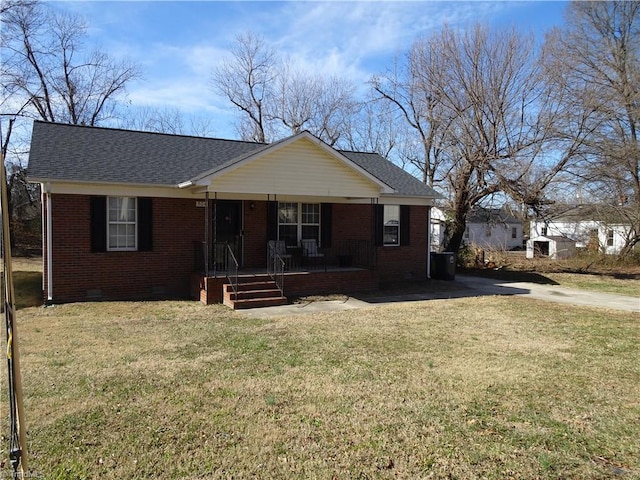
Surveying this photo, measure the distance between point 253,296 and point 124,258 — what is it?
367 centimetres

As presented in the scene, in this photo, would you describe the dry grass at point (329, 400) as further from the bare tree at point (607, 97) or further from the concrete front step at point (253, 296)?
the bare tree at point (607, 97)

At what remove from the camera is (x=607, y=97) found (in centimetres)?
1975

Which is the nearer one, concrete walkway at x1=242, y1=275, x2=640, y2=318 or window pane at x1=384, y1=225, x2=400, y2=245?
concrete walkway at x1=242, y1=275, x2=640, y2=318

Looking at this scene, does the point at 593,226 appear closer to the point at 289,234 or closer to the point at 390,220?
the point at 390,220

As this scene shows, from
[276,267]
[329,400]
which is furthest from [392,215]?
[329,400]

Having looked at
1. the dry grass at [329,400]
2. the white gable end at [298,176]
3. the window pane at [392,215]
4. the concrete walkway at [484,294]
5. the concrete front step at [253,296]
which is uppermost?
the white gable end at [298,176]

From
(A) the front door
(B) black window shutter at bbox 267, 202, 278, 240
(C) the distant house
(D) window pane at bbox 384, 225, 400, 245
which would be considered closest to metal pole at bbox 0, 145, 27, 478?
(A) the front door

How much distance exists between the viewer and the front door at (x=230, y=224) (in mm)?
13648

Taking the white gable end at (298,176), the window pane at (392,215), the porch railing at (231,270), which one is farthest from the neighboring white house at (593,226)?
the porch railing at (231,270)

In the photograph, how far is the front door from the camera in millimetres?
13648

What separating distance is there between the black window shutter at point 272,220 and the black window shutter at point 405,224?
4.71 m

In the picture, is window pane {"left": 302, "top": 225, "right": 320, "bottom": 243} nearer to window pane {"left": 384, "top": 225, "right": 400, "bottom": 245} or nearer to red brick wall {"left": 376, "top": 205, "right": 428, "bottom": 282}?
red brick wall {"left": 376, "top": 205, "right": 428, "bottom": 282}

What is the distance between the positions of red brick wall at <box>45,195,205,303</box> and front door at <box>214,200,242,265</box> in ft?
1.86

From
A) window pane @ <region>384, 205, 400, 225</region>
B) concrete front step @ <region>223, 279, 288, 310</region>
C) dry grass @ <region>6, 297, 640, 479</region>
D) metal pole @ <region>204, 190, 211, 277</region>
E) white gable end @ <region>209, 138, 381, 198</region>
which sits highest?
white gable end @ <region>209, 138, 381, 198</region>
